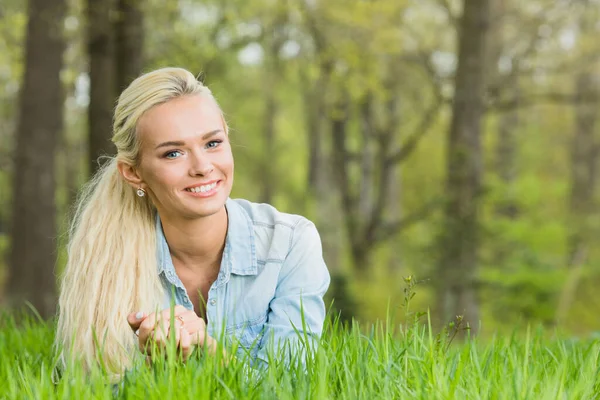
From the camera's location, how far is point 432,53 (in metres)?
16.9

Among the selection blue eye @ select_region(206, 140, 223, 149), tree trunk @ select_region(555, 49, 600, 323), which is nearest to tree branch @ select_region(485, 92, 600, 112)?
tree trunk @ select_region(555, 49, 600, 323)

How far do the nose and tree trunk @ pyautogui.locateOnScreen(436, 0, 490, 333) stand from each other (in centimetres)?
709

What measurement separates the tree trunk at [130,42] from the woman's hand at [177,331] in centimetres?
681

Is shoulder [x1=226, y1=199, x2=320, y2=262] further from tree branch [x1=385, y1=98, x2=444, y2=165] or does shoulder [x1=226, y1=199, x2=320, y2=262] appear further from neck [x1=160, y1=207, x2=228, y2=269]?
tree branch [x1=385, y1=98, x2=444, y2=165]

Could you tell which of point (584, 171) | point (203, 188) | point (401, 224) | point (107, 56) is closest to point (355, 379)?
point (203, 188)

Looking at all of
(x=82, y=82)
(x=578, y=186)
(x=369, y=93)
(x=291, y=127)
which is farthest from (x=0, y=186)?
(x=578, y=186)

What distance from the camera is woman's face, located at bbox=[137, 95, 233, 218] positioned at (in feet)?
9.71

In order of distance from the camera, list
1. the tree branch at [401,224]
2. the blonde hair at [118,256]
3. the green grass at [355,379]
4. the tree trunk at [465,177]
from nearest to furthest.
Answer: the green grass at [355,379] → the blonde hair at [118,256] → the tree trunk at [465,177] → the tree branch at [401,224]

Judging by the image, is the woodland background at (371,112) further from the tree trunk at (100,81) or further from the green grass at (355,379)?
the green grass at (355,379)

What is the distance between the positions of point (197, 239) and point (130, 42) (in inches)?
254

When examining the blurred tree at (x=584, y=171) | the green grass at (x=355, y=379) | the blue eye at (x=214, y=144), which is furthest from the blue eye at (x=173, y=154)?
the blurred tree at (x=584, y=171)

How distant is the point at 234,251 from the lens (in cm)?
315

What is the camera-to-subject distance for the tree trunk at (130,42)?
9039 mm

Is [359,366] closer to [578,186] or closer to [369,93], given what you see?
[369,93]
